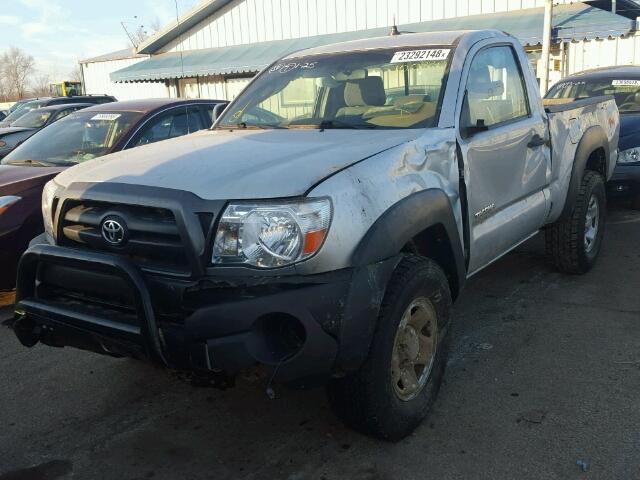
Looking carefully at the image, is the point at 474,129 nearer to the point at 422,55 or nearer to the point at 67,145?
the point at 422,55

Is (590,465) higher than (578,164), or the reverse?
(578,164)

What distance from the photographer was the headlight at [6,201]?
4.76 metres

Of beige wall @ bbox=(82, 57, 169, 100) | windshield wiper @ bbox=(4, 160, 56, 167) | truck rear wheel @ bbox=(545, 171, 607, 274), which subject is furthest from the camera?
beige wall @ bbox=(82, 57, 169, 100)

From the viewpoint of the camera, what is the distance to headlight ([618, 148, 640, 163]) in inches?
280

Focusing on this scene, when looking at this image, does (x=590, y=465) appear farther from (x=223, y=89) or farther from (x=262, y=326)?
(x=223, y=89)

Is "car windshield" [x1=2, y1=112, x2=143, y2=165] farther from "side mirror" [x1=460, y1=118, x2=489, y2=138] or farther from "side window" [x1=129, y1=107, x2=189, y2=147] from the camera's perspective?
"side mirror" [x1=460, y1=118, x2=489, y2=138]

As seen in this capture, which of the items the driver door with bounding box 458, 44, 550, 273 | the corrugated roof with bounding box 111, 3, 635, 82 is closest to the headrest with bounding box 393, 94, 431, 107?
the driver door with bounding box 458, 44, 550, 273

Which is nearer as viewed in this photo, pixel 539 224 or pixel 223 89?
pixel 539 224

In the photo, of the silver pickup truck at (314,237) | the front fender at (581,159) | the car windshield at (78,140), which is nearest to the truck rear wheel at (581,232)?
the front fender at (581,159)

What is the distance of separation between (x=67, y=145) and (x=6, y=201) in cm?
128

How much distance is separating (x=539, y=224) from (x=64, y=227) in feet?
10.4

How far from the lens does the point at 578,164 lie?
4949 millimetres

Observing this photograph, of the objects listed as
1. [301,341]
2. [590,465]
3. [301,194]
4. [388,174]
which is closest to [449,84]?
[388,174]

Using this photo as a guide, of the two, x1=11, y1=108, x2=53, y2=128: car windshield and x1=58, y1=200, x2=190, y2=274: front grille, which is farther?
x1=11, y1=108, x2=53, y2=128: car windshield
